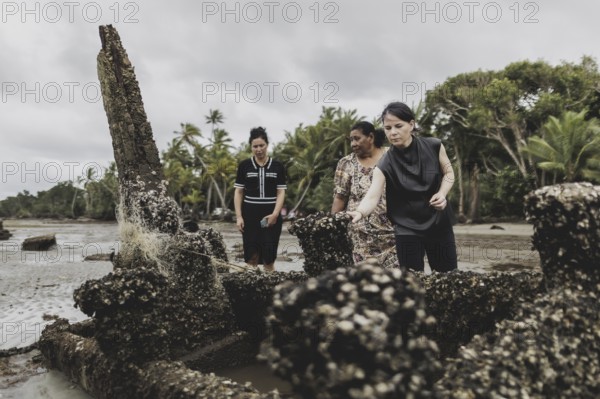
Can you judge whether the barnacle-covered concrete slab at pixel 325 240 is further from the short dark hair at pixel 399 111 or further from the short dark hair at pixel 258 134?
the short dark hair at pixel 258 134

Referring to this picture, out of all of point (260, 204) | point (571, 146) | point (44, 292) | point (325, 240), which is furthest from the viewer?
point (571, 146)

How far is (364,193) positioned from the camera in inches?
163

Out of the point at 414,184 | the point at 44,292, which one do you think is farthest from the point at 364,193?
the point at 44,292

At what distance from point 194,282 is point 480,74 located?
2901cm

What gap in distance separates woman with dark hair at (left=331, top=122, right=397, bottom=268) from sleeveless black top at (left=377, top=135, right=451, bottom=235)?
76 cm

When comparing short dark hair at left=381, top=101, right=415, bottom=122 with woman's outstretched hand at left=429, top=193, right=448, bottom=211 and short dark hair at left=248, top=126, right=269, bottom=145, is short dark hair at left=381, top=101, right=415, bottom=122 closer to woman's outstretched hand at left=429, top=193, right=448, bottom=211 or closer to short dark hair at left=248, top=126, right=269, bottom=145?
woman's outstretched hand at left=429, top=193, right=448, bottom=211

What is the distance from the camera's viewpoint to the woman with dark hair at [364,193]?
4.13 m

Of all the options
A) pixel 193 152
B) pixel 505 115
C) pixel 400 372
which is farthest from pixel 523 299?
pixel 193 152

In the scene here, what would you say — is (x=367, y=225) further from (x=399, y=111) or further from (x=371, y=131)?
(x=399, y=111)

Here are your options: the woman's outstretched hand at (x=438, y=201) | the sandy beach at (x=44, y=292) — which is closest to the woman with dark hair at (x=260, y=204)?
the sandy beach at (x=44, y=292)

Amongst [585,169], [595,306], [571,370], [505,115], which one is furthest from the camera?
[505,115]

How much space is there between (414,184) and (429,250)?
54cm

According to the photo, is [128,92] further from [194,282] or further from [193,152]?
[193,152]

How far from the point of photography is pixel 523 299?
2.42 metres
